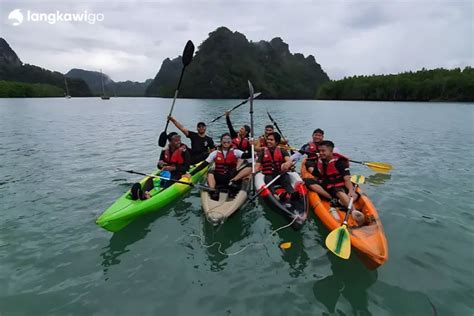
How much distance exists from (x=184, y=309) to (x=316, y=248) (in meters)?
2.71

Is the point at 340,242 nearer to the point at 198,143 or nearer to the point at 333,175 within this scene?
the point at 333,175

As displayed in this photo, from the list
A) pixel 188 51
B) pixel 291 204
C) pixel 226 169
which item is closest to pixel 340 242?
pixel 291 204

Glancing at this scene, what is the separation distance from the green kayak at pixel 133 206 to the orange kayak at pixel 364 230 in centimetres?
317

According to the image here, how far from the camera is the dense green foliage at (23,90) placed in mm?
85037

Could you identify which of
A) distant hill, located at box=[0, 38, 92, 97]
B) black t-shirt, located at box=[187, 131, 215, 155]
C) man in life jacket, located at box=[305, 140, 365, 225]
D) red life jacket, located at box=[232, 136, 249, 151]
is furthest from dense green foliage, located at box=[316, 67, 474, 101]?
distant hill, located at box=[0, 38, 92, 97]

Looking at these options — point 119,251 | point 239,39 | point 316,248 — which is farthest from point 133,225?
point 239,39

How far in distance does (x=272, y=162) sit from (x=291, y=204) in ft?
4.86

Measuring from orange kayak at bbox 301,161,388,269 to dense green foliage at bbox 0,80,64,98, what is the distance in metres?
104

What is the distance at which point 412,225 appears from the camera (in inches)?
256

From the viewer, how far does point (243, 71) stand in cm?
11612

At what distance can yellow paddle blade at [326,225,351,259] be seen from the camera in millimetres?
4449

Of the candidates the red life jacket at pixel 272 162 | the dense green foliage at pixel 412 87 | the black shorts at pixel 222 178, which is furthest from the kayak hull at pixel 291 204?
the dense green foliage at pixel 412 87

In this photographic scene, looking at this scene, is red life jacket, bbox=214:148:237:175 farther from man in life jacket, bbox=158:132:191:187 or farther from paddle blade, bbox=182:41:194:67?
paddle blade, bbox=182:41:194:67

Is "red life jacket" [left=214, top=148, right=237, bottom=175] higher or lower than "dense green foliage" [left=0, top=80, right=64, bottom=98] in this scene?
lower
